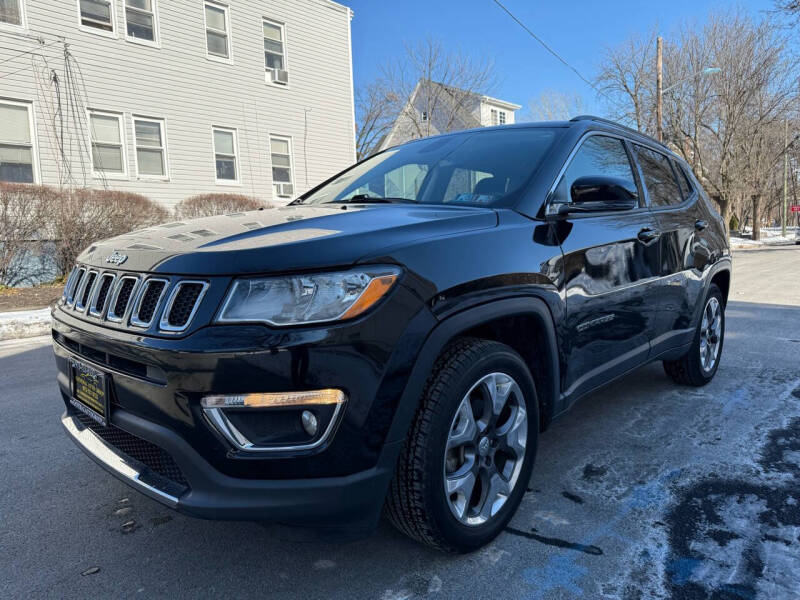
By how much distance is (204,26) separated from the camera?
557 inches

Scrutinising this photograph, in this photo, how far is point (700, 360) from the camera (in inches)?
170

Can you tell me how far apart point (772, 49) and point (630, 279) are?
3078cm

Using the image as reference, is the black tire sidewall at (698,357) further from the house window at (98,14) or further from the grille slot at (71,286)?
the house window at (98,14)

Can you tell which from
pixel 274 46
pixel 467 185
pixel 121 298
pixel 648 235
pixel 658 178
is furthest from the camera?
pixel 274 46

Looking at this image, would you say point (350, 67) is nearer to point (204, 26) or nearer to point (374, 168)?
point (204, 26)

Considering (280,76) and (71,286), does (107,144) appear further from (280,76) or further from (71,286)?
(71,286)

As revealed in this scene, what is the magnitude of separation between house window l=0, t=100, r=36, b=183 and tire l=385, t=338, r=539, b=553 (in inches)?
470

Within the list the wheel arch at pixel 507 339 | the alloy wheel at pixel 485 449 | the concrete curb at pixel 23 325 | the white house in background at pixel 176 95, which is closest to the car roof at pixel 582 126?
the wheel arch at pixel 507 339

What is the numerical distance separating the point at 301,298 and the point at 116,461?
3.12ft

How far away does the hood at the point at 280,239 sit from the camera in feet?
6.10

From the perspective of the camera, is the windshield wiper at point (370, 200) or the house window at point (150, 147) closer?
the windshield wiper at point (370, 200)

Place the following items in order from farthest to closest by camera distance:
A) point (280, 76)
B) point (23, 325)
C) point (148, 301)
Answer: point (280, 76) → point (23, 325) → point (148, 301)

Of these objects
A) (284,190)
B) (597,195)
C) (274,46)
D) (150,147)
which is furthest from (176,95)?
(597,195)

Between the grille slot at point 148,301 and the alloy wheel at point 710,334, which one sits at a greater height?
the grille slot at point 148,301
